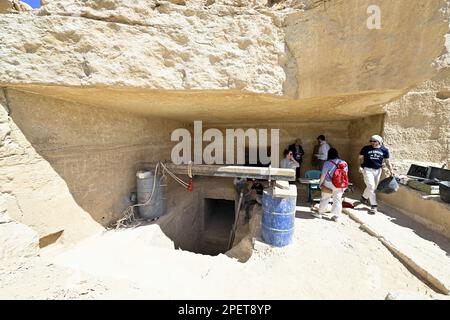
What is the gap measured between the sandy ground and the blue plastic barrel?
0.53 ft

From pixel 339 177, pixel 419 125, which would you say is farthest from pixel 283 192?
pixel 419 125

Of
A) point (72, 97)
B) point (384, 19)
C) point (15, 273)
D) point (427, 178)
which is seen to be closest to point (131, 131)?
point (72, 97)

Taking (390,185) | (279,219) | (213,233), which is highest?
(390,185)

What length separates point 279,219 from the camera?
124 inches

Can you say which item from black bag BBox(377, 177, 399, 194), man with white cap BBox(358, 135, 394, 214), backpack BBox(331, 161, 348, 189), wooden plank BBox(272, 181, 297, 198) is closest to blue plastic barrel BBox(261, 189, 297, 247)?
wooden plank BBox(272, 181, 297, 198)

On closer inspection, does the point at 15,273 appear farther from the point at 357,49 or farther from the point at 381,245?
the point at 357,49

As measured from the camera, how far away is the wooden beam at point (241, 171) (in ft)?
12.1

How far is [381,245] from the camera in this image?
312 centimetres

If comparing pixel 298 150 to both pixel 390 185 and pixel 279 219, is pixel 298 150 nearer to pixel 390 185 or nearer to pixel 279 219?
pixel 390 185

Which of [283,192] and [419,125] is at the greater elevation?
[419,125]

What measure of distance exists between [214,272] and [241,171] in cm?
196

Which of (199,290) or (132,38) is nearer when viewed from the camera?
(199,290)

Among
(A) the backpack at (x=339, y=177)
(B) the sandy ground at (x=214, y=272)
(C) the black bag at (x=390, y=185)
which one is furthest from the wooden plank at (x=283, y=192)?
(C) the black bag at (x=390, y=185)

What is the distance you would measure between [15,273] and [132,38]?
3.25 meters
